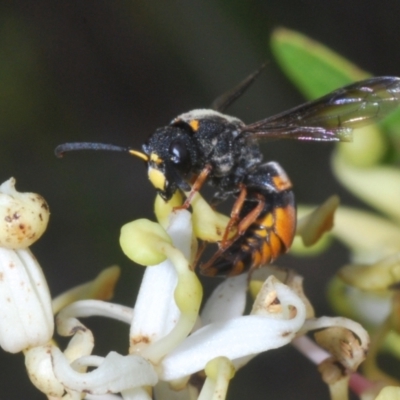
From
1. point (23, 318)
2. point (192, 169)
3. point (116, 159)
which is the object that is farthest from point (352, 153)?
point (116, 159)

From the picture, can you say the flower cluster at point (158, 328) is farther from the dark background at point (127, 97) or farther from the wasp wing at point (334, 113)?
the dark background at point (127, 97)

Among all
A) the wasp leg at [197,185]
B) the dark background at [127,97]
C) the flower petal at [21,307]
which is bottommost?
the dark background at [127,97]

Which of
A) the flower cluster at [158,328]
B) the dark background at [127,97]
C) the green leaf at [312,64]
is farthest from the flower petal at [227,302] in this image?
the dark background at [127,97]

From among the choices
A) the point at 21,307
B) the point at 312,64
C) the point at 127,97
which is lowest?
the point at 127,97

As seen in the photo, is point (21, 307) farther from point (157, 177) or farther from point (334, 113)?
point (334, 113)

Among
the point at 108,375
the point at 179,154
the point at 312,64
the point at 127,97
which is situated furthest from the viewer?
the point at 127,97

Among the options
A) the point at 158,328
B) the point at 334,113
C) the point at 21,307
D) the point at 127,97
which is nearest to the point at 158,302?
the point at 158,328

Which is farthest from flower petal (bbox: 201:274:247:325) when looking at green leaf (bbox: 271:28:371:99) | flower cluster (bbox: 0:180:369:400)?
green leaf (bbox: 271:28:371:99)
